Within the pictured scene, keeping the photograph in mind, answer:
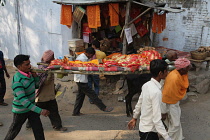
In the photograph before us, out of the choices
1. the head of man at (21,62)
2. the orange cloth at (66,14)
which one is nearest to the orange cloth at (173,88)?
the head of man at (21,62)

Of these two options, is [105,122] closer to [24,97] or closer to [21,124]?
[21,124]

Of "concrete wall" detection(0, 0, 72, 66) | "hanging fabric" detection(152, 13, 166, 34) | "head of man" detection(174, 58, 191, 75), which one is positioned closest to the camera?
"head of man" detection(174, 58, 191, 75)

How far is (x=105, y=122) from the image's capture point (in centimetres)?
555

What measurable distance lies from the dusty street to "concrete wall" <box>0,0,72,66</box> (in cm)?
292

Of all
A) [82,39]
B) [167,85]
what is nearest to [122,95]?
[82,39]

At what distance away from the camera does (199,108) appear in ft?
21.2

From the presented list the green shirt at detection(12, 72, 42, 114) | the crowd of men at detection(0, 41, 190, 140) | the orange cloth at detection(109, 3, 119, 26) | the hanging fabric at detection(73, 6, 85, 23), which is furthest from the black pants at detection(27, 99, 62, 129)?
the hanging fabric at detection(73, 6, 85, 23)

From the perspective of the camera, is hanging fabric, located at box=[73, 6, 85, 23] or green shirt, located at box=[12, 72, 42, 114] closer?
green shirt, located at box=[12, 72, 42, 114]

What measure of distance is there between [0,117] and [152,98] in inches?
171

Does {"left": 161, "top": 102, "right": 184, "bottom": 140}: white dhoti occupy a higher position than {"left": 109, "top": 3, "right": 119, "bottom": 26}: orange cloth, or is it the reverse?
{"left": 109, "top": 3, "right": 119, "bottom": 26}: orange cloth

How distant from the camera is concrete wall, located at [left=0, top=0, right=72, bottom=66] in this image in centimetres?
902

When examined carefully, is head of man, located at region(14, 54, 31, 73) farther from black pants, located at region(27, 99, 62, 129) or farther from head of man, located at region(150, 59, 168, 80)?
head of man, located at region(150, 59, 168, 80)

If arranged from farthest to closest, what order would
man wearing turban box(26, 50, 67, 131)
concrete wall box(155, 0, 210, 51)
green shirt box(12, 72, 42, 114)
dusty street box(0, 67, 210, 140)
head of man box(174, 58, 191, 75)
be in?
concrete wall box(155, 0, 210, 51) < dusty street box(0, 67, 210, 140) < man wearing turban box(26, 50, 67, 131) < head of man box(174, 58, 191, 75) < green shirt box(12, 72, 42, 114)

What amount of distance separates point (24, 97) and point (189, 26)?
825 cm
